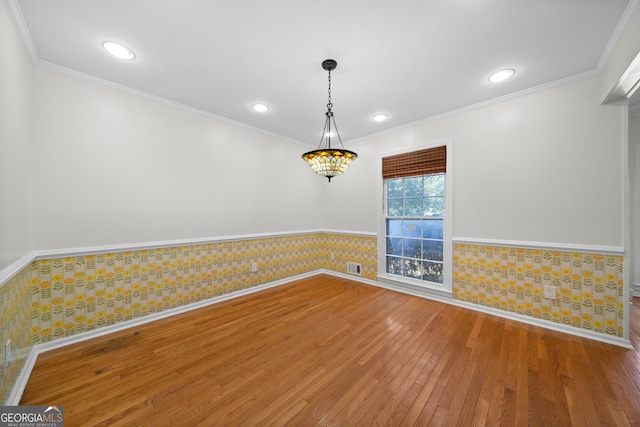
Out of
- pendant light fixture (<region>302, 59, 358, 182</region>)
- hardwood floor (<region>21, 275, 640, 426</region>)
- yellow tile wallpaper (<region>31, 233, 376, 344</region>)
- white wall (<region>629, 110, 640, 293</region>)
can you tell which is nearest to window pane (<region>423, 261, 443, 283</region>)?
hardwood floor (<region>21, 275, 640, 426</region>)

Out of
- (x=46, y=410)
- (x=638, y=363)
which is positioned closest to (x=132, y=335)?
(x=46, y=410)

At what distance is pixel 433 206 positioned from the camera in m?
3.32

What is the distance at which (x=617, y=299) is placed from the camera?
2.12 metres

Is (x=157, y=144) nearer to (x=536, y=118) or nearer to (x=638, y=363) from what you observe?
(x=536, y=118)

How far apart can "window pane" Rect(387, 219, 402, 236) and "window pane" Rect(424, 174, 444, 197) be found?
2.08 ft

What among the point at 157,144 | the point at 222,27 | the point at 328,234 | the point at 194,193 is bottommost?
the point at 328,234

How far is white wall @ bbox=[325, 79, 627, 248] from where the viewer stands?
2.16 meters

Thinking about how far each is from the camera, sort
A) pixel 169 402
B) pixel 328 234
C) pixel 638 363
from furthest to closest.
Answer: pixel 328 234 → pixel 638 363 → pixel 169 402

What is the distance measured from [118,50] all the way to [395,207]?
372 centimetres

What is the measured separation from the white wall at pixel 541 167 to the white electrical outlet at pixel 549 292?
486 millimetres

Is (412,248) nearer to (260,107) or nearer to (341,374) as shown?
(341,374)

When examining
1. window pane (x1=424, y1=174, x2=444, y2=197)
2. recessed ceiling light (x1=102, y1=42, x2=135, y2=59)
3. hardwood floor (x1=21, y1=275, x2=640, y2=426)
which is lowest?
hardwood floor (x1=21, y1=275, x2=640, y2=426)

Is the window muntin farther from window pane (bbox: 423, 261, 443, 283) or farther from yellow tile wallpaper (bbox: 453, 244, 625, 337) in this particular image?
yellow tile wallpaper (bbox: 453, 244, 625, 337)

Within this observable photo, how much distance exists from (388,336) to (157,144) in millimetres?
3347
